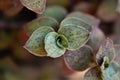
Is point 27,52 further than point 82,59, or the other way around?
point 27,52

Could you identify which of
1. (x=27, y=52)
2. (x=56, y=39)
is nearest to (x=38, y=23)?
(x=56, y=39)

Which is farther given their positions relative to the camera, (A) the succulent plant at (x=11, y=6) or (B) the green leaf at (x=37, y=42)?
(A) the succulent plant at (x=11, y=6)

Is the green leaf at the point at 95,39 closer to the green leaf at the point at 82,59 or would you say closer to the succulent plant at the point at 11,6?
the green leaf at the point at 82,59

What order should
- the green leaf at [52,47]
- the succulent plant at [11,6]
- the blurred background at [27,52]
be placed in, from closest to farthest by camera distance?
the green leaf at [52,47], the succulent plant at [11,6], the blurred background at [27,52]

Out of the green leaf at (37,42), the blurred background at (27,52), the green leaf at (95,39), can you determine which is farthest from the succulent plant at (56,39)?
the blurred background at (27,52)

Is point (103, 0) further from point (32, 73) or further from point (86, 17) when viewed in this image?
point (32, 73)

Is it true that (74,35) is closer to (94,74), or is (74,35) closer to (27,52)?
(94,74)

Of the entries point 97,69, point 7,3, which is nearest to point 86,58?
point 97,69

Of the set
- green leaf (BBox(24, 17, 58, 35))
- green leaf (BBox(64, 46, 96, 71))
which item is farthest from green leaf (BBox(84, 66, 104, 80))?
green leaf (BBox(24, 17, 58, 35))
